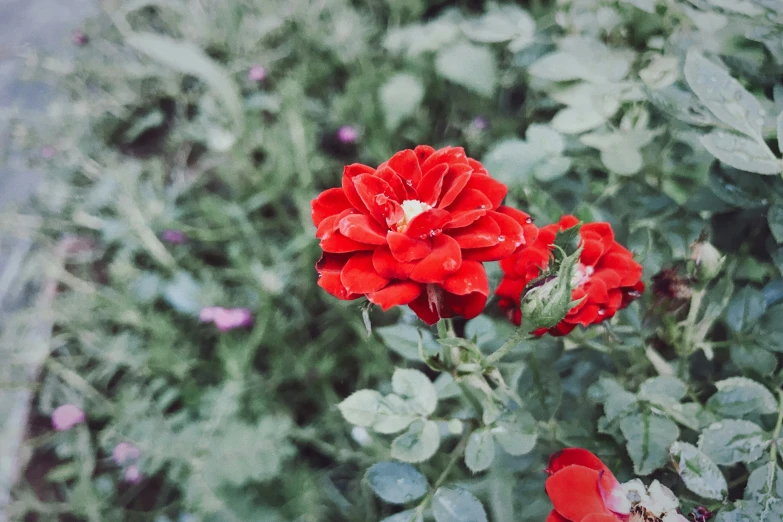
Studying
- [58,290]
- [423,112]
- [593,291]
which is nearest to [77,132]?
[58,290]

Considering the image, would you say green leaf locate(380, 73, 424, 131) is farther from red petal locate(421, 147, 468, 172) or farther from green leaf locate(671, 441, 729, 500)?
green leaf locate(671, 441, 729, 500)

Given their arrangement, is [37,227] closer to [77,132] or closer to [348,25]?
[77,132]

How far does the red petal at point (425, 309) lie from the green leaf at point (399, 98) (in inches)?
39.5

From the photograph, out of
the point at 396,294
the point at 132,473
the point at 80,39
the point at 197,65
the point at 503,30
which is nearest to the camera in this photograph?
the point at 396,294

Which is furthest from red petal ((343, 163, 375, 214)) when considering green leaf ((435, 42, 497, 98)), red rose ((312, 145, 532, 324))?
green leaf ((435, 42, 497, 98))

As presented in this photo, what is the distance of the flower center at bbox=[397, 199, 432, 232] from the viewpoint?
48cm

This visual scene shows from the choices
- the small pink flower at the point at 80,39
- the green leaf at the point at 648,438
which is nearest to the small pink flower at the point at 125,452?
the green leaf at the point at 648,438

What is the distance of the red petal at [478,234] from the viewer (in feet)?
1.40

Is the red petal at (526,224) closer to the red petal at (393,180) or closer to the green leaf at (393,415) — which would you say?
the red petal at (393,180)

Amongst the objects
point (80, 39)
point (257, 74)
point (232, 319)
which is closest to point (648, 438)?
point (232, 319)

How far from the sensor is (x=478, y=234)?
44cm

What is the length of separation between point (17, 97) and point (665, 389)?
1.99 meters

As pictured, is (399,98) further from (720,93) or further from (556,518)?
(556,518)

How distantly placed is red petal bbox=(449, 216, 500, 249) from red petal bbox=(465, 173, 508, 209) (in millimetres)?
26
